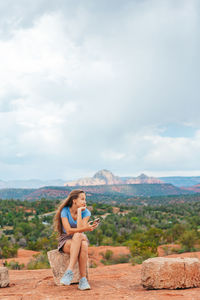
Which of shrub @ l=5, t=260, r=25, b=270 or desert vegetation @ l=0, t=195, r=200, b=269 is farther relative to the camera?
desert vegetation @ l=0, t=195, r=200, b=269

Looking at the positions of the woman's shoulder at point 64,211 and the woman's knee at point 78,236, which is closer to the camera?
the woman's knee at point 78,236

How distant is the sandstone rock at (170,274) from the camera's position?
5289 mm

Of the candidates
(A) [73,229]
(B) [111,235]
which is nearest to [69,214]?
(A) [73,229]

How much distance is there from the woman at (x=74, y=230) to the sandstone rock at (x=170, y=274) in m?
1.15

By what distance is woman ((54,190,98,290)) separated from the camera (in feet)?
17.0

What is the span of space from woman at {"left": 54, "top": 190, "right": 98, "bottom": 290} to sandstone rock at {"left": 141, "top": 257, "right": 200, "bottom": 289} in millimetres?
1150

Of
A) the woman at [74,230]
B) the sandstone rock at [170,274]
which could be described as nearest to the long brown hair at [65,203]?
the woman at [74,230]

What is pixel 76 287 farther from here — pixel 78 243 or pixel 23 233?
pixel 23 233

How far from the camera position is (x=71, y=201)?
18.8 feet

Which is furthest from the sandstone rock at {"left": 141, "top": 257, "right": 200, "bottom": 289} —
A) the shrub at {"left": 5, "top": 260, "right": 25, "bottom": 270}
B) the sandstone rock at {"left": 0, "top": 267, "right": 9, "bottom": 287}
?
the shrub at {"left": 5, "top": 260, "right": 25, "bottom": 270}

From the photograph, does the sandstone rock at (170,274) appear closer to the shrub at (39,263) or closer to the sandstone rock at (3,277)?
the sandstone rock at (3,277)

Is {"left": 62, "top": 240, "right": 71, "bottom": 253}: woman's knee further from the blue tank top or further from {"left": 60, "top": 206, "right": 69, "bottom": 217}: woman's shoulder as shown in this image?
{"left": 60, "top": 206, "right": 69, "bottom": 217}: woman's shoulder

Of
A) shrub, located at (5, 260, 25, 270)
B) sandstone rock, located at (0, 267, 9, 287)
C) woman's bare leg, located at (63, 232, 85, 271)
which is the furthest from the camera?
shrub, located at (5, 260, 25, 270)

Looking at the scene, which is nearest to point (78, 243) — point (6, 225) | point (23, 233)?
point (23, 233)
